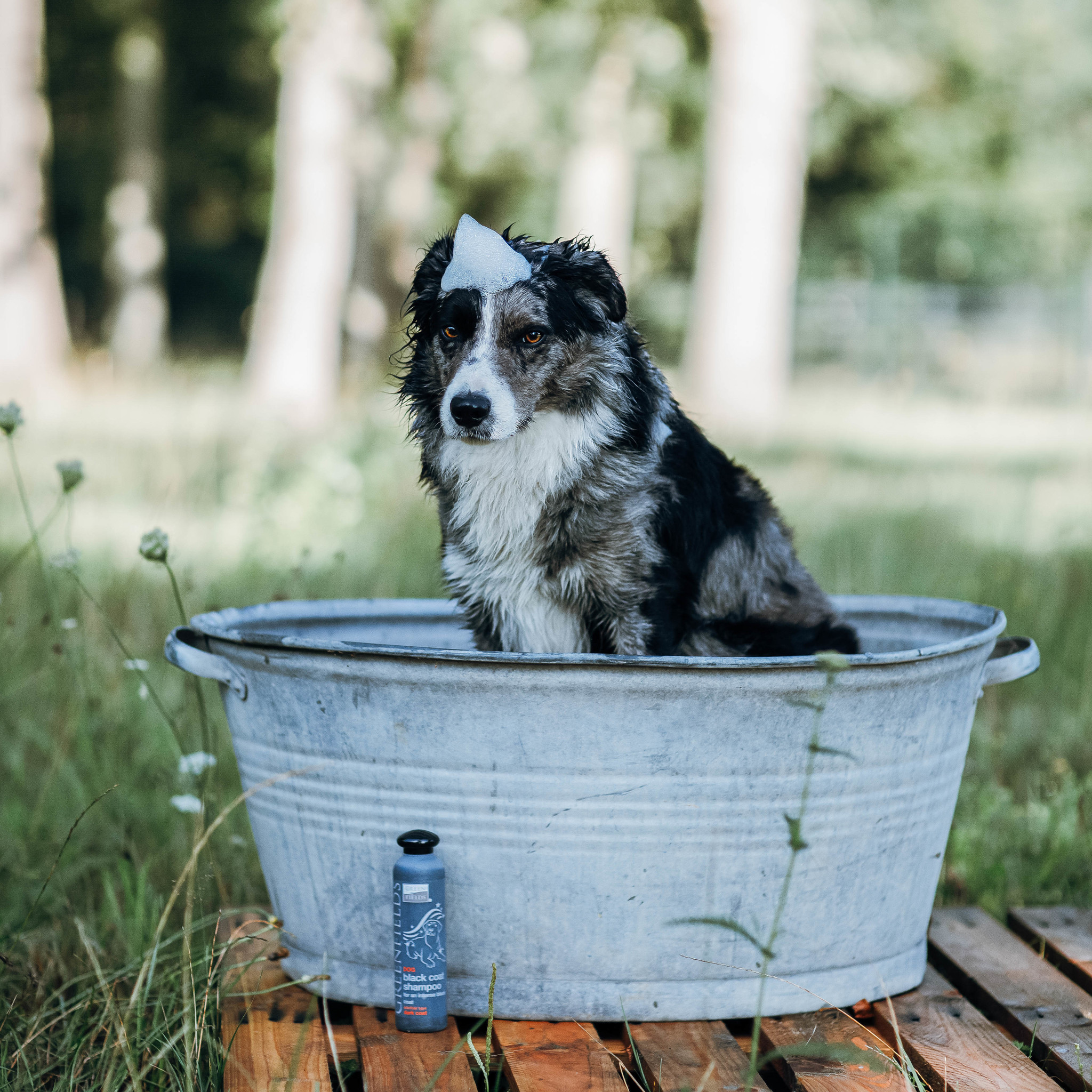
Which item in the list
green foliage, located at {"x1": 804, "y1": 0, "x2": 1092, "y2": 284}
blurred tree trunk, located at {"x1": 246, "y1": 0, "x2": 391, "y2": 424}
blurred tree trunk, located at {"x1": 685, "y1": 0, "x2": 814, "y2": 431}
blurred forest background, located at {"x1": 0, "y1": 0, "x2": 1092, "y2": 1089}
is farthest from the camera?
green foliage, located at {"x1": 804, "y1": 0, "x2": 1092, "y2": 284}

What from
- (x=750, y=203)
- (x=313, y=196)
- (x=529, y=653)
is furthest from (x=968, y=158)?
(x=529, y=653)

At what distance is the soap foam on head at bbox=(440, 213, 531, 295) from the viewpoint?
243 centimetres

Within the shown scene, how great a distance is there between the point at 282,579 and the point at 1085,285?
20.5 m

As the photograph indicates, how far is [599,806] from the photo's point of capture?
213cm

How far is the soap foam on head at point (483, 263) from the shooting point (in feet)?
7.98

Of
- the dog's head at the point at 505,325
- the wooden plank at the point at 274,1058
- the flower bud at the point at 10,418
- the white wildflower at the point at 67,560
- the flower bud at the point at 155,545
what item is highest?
the dog's head at the point at 505,325

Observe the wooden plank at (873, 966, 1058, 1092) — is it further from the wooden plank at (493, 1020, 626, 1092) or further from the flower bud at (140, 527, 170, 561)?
the flower bud at (140, 527, 170, 561)

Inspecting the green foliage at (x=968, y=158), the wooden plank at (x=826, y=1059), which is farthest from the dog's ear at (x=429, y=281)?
the green foliage at (x=968, y=158)

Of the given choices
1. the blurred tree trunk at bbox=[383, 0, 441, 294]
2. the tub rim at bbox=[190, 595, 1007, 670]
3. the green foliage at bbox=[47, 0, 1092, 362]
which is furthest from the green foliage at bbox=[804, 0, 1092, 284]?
the tub rim at bbox=[190, 595, 1007, 670]

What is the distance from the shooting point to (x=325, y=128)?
10953 mm

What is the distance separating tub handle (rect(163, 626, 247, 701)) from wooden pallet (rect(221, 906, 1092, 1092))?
45cm

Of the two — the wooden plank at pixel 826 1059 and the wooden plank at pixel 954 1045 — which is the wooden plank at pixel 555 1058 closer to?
the wooden plank at pixel 826 1059

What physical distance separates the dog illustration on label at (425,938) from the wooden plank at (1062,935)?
1387mm

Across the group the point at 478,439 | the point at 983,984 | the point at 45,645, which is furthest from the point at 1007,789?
the point at 45,645
